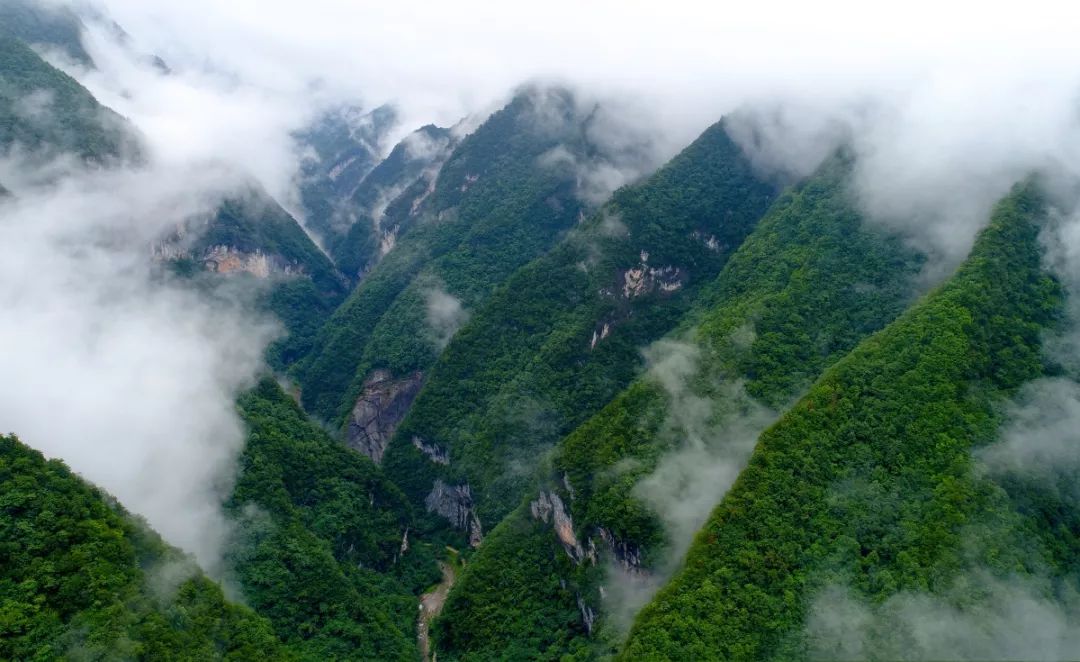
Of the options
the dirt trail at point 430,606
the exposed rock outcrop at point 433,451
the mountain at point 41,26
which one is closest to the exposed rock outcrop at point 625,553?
the dirt trail at point 430,606

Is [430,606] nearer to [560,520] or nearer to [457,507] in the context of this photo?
[457,507]

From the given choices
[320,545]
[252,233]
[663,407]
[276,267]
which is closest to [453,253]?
[276,267]

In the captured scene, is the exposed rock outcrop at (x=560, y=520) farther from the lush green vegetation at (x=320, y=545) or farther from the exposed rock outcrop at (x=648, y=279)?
the exposed rock outcrop at (x=648, y=279)

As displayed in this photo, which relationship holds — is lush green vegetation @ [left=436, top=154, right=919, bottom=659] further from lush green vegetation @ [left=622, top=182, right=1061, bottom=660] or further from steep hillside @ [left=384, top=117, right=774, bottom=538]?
steep hillside @ [left=384, top=117, right=774, bottom=538]

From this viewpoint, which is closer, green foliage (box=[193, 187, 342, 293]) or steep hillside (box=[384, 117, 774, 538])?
steep hillside (box=[384, 117, 774, 538])

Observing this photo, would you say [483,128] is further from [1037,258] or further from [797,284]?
[1037,258]

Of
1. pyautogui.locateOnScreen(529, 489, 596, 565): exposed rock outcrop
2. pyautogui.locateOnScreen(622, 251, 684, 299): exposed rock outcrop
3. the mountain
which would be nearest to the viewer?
pyautogui.locateOnScreen(529, 489, 596, 565): exposed rock outcrop

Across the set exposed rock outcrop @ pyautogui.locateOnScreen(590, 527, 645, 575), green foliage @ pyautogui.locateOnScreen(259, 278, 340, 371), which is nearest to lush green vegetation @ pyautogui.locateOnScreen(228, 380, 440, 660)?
exposed rock outcrop @ pyautogui.locateOnScreen(590, 527, 645, 575)

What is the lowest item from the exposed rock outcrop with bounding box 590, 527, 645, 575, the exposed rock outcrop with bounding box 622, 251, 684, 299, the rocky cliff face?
the exposed rock outcrop with bounding box 590, 527, 645, 575
